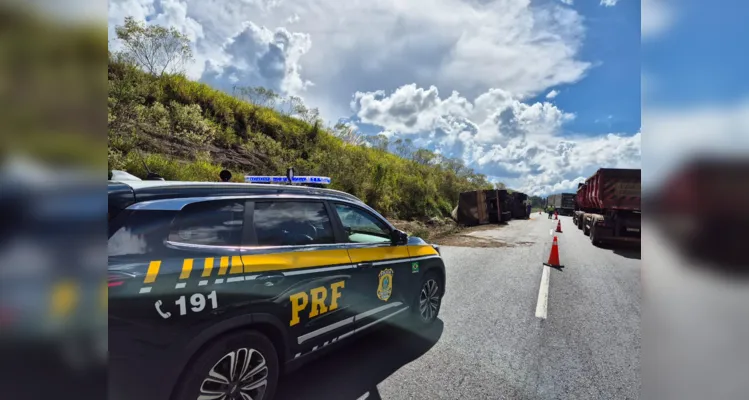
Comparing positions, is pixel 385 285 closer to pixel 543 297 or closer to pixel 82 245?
pixel 82 245

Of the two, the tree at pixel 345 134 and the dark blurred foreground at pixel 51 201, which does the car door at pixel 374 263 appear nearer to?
the dark blurred foreground at pixel 51 201

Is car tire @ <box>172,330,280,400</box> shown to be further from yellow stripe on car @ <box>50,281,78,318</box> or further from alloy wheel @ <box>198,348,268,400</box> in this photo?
yellow stripe on car @ <box>50,281,78,318</box>

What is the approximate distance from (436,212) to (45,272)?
904 inches

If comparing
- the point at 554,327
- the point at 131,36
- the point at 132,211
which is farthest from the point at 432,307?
the point at 131,36

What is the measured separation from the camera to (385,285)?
12.1 ft

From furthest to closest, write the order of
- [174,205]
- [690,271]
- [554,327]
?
1. [554,327]
2. [174,205]
3. [690,271]

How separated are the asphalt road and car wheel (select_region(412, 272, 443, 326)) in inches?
6.2

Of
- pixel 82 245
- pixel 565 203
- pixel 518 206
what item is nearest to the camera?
pixel 82 245

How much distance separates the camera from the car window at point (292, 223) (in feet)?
9.02

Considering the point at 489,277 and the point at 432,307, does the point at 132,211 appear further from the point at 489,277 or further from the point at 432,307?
the point at 489,277

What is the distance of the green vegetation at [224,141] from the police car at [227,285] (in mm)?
7466

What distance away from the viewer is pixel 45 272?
29.4 inches

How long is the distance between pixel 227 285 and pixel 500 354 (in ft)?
9.18

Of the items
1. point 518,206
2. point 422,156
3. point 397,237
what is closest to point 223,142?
point 397,237
